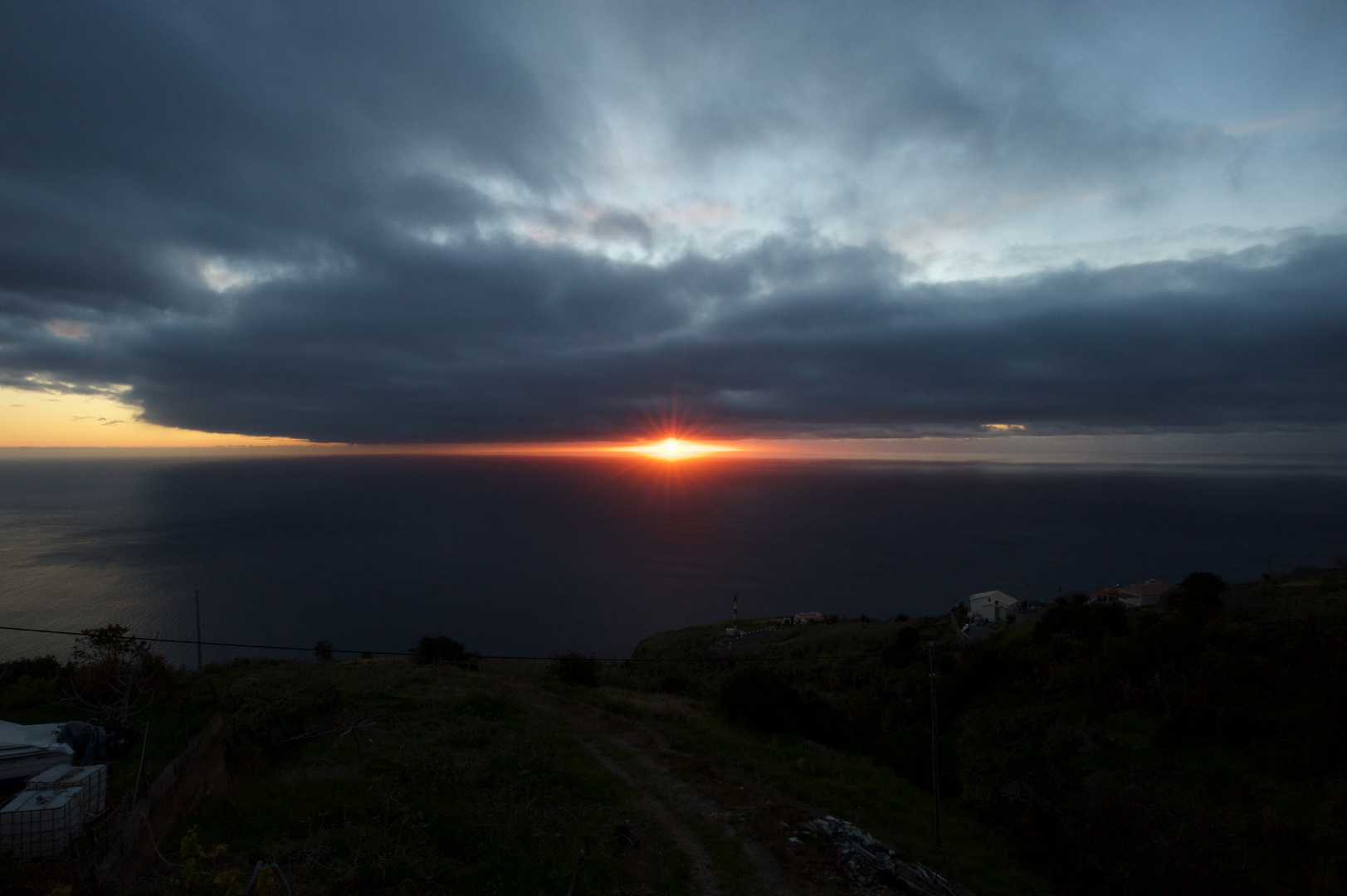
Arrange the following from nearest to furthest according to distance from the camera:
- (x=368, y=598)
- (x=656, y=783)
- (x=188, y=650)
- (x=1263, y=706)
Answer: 1. (x=656, y=783)
2. (x=1263, y=706)
3. (x=188, y=650)
4. (x=368, y=598)

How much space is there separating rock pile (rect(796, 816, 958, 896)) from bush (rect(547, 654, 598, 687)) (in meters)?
15.8

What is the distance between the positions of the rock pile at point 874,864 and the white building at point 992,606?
3507cm

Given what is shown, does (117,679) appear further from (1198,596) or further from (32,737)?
(1198,596)

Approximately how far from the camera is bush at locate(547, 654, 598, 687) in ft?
80.2

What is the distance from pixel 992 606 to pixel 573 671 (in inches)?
1308

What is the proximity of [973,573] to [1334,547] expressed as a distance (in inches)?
2335

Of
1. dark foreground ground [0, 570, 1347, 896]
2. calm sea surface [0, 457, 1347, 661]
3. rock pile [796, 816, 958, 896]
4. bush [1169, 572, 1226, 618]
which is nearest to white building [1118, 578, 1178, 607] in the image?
dark foreground ground [0, 570, 1347, 896]

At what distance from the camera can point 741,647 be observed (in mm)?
43094

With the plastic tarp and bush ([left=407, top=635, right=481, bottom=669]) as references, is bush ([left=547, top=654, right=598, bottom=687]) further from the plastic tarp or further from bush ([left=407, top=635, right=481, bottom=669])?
the plastic tarp

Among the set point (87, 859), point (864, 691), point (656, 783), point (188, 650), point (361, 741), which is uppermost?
point (87, 859)

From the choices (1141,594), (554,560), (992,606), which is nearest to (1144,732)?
(992,606)

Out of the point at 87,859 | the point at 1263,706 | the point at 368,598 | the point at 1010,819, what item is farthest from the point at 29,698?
the point at 368,598

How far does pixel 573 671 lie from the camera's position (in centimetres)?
2459

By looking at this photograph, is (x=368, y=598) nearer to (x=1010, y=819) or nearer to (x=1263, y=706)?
(x=1010, y=819)
